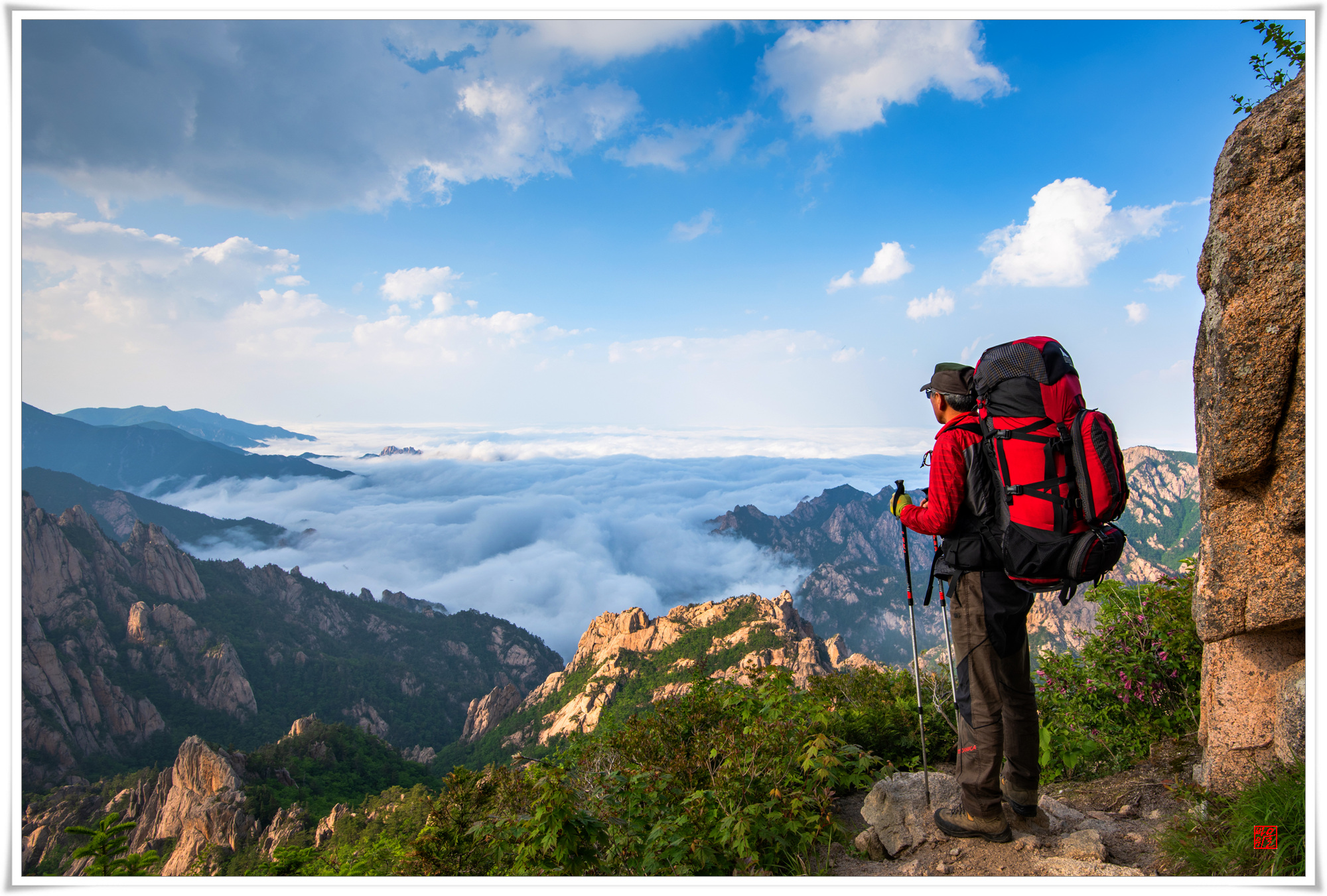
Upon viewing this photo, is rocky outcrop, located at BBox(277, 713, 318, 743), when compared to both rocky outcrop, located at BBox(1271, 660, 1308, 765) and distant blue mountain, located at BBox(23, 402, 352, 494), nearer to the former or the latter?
rocky outcrop, located at BBox(1271, 660, 1308, 765)

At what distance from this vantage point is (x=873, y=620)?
421 feet

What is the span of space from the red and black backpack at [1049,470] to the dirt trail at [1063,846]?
1.60 m

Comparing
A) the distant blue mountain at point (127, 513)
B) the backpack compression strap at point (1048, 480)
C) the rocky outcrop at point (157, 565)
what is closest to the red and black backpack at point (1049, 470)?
the backpack compression strap at point (1048, 480)

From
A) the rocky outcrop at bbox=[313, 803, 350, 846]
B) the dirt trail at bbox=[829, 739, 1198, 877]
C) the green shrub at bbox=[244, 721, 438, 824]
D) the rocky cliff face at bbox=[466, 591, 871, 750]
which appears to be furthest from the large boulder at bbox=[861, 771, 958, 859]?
the green shrub at bbox=[244, 721, 438, 824]

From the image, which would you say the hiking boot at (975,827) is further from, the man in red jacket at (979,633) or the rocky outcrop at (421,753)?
the rocky outcrop at (421,753)

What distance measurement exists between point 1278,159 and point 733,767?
5149 millimetres

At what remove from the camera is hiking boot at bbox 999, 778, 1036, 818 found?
3854 millimetres

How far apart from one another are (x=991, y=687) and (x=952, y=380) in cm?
195

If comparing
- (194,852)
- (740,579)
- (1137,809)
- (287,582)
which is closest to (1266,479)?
(1137,809)

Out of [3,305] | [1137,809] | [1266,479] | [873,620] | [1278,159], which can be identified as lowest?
[873,620]

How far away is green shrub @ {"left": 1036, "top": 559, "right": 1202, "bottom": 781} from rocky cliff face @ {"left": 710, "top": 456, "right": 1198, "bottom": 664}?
48990mm

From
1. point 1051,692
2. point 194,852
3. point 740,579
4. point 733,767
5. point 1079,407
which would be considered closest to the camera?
point 1079,407

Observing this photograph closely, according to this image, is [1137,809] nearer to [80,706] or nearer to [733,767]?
[733,767]

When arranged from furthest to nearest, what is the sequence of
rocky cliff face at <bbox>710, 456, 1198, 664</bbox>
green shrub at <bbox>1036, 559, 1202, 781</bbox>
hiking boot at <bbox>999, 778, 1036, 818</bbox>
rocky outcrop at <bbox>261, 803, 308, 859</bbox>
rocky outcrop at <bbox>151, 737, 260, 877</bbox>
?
rocky cliff face at <bbox>710, 456, 1198, 664</bbox> → rocky outcrop at <bbox>151, 737, 260, 877</bbox> → rocky outcrop at <bbox>261, 803, 308, 859</bbox> → green shrub at <bbox>1036, 559, 1202, 781</bbox> → hiking boot at <bbox>999, 778, 1036, 818</bbox>
